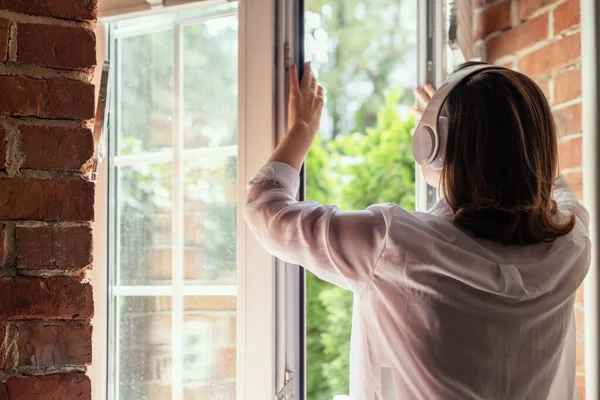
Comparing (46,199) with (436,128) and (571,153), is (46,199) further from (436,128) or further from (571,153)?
(571,153)

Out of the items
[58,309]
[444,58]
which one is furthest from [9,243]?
[444,58]

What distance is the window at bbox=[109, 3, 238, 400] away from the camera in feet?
4.25

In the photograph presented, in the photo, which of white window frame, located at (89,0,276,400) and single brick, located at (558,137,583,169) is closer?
white window frame, located at (89,0,276,400)

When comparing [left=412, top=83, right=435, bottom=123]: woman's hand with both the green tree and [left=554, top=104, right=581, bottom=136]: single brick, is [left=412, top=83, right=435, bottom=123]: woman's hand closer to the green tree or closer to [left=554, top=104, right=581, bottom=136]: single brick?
[left=554, top=104, right=581, bottom=136]: single brick

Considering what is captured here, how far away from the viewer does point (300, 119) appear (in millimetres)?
1214

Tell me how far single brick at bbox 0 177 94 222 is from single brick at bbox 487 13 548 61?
4.04 ft

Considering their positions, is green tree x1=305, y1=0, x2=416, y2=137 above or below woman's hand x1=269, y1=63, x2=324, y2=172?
above

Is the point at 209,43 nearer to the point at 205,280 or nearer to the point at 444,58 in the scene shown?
the point at 205,280

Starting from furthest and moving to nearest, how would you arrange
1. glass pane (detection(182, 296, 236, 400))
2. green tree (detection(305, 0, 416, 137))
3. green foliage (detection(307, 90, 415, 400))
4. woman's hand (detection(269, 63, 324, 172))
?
green tree (detection(305, 0, 416, 137)) → green foliage (detection(307, 90, 415, 400)) → glass pane (detection(182, 296, 236, 400)) → woman's hand (detection(269, 63, 324, 172))

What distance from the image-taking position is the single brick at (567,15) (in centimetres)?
155

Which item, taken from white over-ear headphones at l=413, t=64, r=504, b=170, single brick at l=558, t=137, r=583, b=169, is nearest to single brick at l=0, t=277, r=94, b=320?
white over-ear headphones at l=413, t=64, r=504, b=170

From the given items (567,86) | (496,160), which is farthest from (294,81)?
(567,86)

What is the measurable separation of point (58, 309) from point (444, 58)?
118 cm

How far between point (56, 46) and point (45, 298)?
0.42 metres
